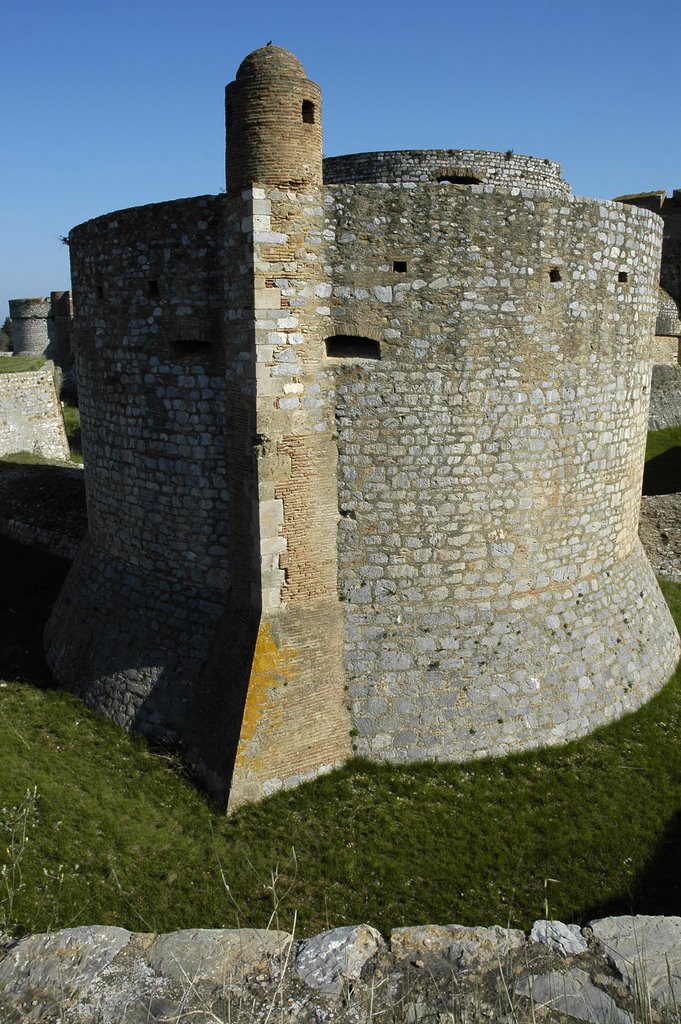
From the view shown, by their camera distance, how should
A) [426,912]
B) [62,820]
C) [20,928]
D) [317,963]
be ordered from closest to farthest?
[317,963], [20,928], [426,912], [62,820]

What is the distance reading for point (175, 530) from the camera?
29.2 feet

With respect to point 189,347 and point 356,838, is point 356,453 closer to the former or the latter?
point 189,347

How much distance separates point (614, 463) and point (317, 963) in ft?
23.0

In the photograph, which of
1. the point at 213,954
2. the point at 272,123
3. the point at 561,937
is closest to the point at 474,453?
the point at 272,123

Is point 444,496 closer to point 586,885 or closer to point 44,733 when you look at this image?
point 586,885

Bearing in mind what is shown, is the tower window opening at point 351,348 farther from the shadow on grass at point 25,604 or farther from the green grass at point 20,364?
the green grass at point 20,364

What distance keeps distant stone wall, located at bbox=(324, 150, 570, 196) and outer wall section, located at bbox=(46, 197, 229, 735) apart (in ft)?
10.9

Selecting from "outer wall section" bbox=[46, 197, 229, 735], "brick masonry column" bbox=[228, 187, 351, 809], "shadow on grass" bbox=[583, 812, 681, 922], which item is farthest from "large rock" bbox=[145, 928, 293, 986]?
"outer wall section" bbox=[46, 197, 229, 735]

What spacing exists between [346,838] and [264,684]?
166 centimetres

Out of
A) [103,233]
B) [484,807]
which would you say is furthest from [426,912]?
[103,233]

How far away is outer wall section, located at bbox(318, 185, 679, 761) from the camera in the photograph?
7.76 metres

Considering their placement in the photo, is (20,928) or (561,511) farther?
(561,511)

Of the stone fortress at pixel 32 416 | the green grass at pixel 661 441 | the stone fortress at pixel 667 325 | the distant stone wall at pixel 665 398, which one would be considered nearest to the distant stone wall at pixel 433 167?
the green grass at pixel 661 441

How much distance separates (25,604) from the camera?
11.9 m
